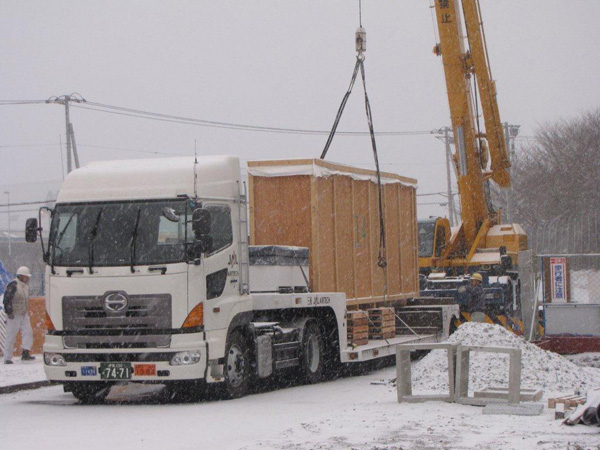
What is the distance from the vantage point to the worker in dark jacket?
2189 centimetres

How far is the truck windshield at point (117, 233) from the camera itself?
43.6 feet

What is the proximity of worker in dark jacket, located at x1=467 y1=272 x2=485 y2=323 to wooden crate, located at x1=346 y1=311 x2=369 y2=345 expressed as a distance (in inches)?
192

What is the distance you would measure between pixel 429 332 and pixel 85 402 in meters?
8.01

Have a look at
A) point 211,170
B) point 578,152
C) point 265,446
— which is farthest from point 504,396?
point 578,152

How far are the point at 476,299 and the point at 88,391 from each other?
407 inches

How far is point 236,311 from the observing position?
14023 millimetres

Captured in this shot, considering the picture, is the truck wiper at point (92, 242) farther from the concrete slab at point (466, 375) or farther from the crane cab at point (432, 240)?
the crane cab at point (432, 240)

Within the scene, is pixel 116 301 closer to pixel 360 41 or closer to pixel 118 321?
pixel 118 321

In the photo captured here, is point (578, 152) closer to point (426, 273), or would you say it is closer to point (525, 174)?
point (525, 174)

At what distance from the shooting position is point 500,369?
45.6 ft

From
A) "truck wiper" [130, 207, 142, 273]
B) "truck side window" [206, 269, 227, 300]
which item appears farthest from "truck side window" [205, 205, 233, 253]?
"truck wiper" [130, 207, 142, 273]

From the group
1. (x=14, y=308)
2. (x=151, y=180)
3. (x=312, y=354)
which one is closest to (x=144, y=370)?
(x=151, y=180)

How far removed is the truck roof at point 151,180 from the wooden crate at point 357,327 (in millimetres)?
3997

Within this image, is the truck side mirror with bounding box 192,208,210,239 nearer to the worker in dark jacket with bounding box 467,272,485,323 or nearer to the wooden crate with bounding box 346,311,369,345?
the wooden crate with bounding box 346,311,369,345
